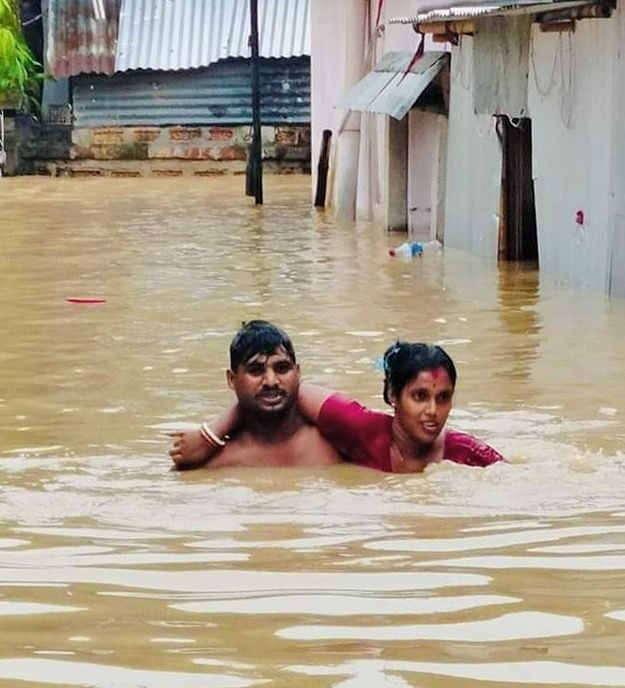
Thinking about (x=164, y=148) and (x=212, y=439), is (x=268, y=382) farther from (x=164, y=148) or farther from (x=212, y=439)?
(x=164, y=148)

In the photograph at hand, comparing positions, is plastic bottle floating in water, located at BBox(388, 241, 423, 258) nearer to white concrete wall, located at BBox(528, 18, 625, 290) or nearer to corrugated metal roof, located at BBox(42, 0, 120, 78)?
white concrete wall, located at BBox(528, 18, 625, 290)

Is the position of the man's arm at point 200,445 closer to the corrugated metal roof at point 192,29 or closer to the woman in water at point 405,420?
the woman in water at point 405,420

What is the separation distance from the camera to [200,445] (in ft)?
25.1

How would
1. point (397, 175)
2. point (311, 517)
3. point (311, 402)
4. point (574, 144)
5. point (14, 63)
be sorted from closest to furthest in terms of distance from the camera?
point (311, 517)
point (311, 402)
point (574, 144)
point (397, 175)
point (14, 63)

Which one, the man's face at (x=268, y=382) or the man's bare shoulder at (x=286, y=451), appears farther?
the man's bare shoulder at (x=286, y=451)

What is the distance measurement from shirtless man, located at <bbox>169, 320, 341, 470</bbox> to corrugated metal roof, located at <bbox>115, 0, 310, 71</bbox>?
2894 cm

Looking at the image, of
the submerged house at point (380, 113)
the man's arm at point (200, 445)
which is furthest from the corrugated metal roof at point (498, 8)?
the man's arm at point (200, 445)

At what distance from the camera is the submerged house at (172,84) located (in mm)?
36125

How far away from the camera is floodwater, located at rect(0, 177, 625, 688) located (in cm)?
482

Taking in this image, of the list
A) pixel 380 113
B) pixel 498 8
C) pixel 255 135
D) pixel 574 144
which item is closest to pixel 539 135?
pixel 574 144

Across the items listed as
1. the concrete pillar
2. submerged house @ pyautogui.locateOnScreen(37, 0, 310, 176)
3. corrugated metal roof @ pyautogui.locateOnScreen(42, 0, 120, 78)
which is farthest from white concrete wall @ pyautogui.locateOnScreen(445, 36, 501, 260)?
corrugated metal roof @ pyautogui.locateOnScreen(42, 0, 120, 78)

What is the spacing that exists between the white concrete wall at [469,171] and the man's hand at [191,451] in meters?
10.9

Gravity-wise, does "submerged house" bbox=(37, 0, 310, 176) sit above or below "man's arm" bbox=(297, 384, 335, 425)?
above

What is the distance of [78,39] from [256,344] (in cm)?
2968
